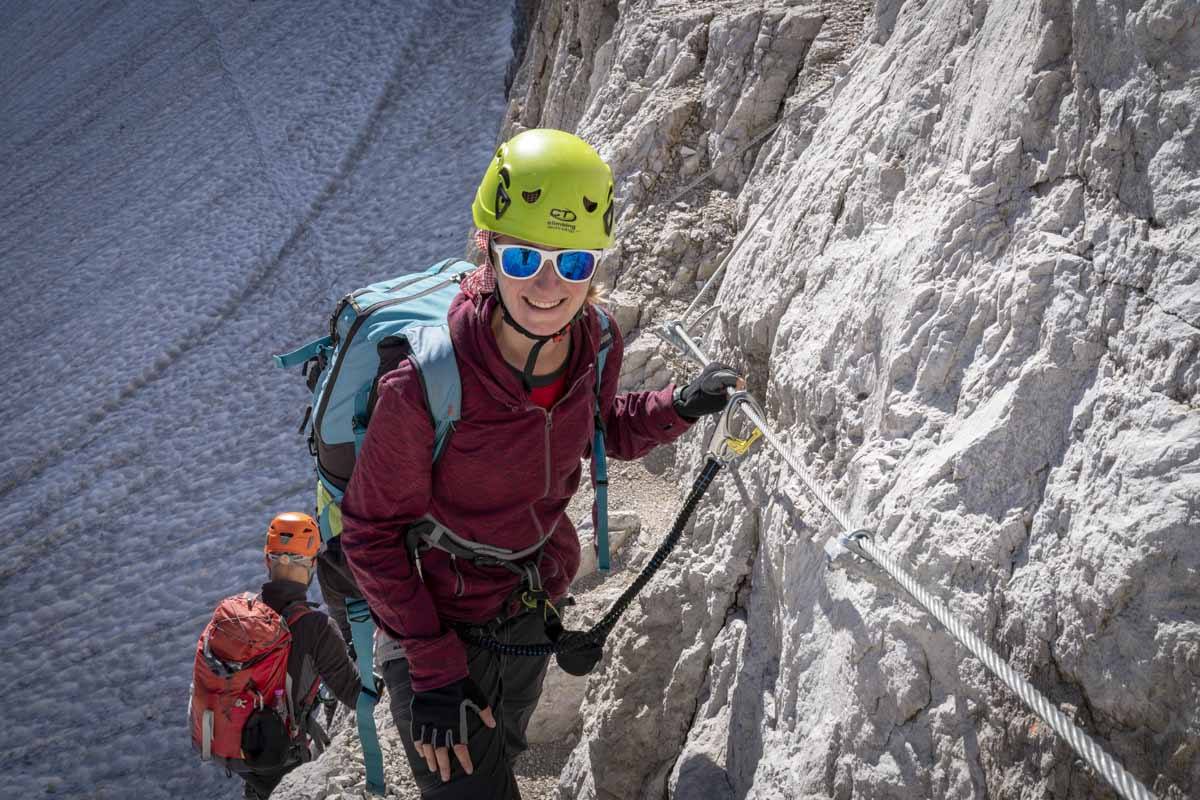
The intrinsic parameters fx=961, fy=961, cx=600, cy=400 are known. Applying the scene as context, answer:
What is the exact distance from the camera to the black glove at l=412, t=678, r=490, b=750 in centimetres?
307

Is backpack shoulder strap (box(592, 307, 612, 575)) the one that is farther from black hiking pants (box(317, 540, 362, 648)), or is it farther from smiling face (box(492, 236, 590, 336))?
black hiking pants (box(317, 540, 362, 648))

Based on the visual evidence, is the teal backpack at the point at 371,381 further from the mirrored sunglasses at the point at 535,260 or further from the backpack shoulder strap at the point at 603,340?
the mirrored sunglasses at the point at 535,260

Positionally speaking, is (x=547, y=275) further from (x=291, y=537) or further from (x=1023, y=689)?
(x=291, y=537)

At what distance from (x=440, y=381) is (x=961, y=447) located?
1.58 meters

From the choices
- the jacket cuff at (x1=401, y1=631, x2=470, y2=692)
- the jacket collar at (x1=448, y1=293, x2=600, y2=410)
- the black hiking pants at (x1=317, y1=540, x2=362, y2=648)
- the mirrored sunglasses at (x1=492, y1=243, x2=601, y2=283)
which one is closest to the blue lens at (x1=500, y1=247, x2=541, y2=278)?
the mirrored sunglasses at (x1=492, y1=243, x2=601, y2=283)

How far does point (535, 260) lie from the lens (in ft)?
10.3

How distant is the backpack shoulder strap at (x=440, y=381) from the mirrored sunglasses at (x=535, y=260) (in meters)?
0.31

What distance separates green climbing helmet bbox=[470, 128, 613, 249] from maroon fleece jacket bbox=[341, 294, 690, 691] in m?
0.29

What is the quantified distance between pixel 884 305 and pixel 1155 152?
1018mm

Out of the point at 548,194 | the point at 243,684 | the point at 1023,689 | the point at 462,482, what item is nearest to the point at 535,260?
the point at 548,194

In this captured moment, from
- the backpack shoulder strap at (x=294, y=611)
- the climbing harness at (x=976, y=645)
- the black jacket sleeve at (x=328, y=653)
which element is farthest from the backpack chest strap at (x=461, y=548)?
the backpack shoulder strap at (x=294, y=611)

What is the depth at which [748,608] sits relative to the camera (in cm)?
384

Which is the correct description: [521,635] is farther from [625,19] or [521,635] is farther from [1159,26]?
[625,19]

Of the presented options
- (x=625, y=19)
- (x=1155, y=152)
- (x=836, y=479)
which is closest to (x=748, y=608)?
(x=836, y=479)
